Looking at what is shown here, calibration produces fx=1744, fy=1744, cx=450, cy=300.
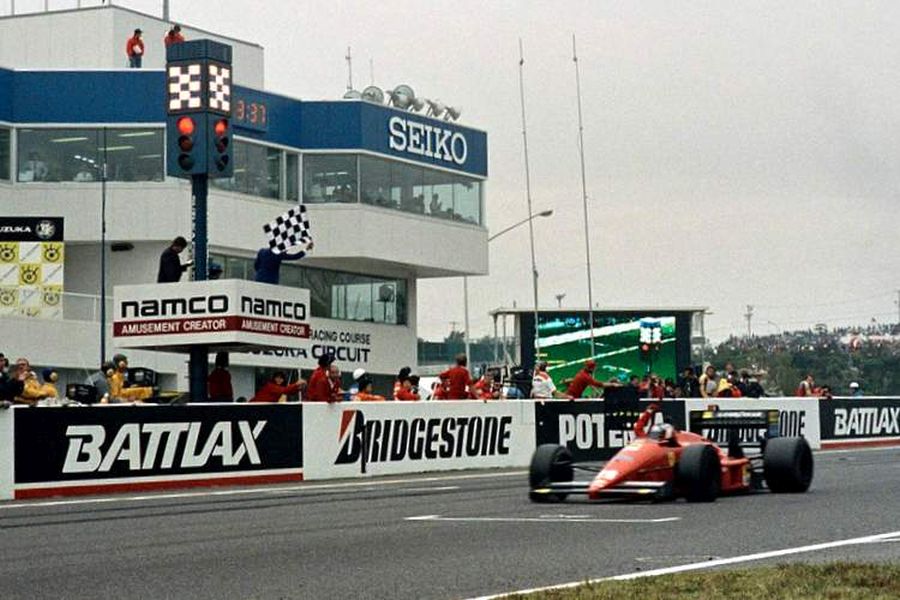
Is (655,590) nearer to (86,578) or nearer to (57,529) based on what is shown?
(86,578)

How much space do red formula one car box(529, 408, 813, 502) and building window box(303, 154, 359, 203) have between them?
34109mm

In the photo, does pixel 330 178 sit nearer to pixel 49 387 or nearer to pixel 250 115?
pixel 250 115

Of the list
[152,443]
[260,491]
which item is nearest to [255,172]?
[152,443]

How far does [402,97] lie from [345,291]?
255 inches

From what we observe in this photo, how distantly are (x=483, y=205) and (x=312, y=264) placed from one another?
7.77 meters

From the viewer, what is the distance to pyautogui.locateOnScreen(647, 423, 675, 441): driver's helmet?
17.8 m

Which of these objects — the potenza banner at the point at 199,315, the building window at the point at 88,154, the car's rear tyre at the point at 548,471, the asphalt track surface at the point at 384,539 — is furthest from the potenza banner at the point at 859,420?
the car's rear tyre at the point at 548,471

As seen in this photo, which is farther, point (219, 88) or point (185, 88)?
point (219, 88)

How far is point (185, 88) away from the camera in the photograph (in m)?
25.8

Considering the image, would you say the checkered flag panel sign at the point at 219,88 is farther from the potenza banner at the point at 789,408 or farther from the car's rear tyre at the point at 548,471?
the potenza banner at the point at 789,408

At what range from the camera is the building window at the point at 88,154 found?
47625mm

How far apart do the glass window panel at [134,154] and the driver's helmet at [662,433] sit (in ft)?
105

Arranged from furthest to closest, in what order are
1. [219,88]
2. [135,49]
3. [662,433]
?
1. [135,49]
2. [219,88]
3. [662,433]

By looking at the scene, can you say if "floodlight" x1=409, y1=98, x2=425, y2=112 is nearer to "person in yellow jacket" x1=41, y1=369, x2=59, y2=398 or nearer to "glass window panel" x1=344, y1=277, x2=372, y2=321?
"glass window panel" x1=344, y1=277, x2=372, y2=321
